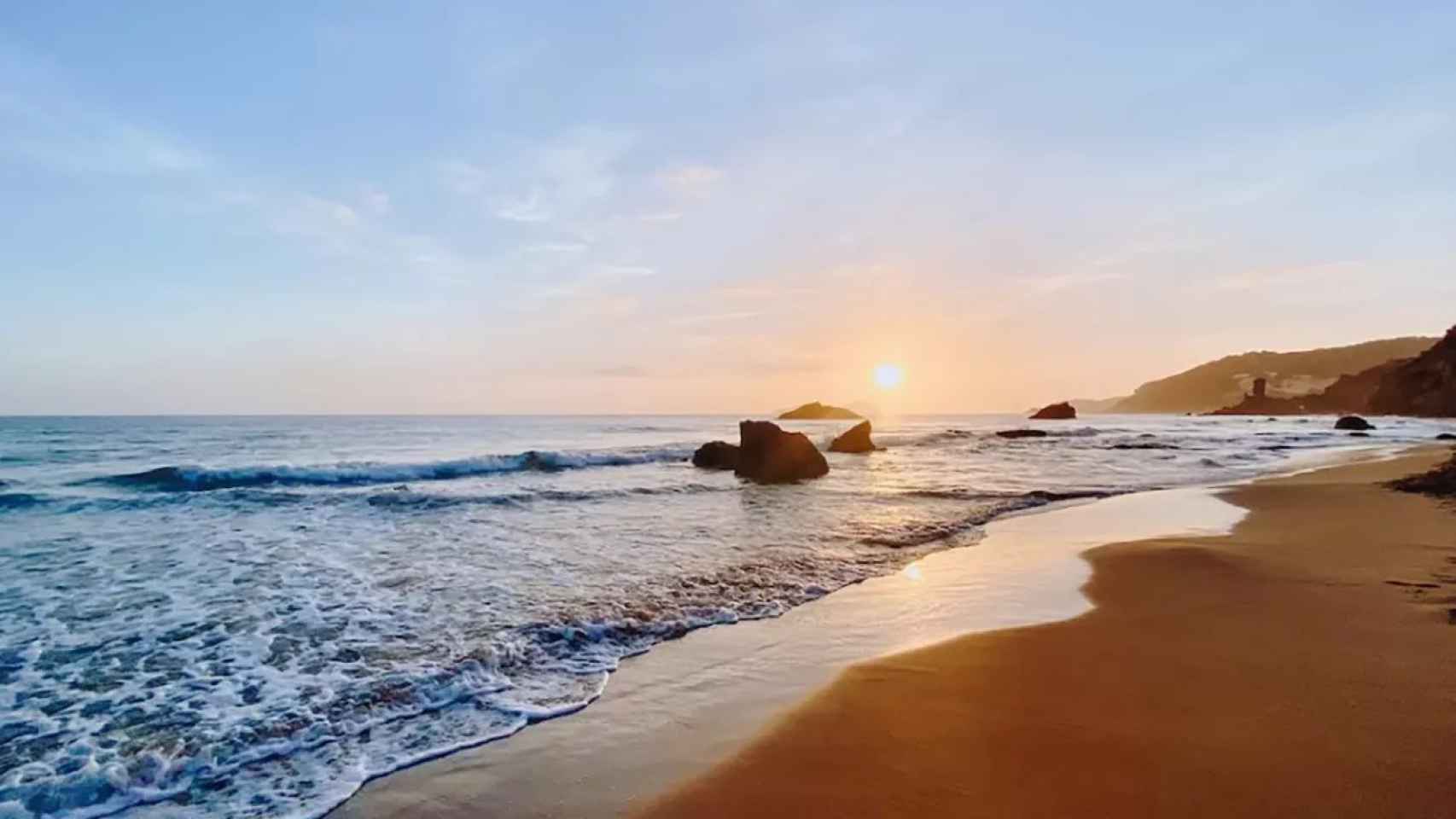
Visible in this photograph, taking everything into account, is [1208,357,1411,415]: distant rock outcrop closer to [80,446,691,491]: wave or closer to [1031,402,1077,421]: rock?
[1031,402,1077,421]: rock

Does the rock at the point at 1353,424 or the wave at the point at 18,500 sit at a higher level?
the rock at the point at 1353,424

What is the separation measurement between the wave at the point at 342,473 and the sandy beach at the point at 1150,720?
22.4 meters

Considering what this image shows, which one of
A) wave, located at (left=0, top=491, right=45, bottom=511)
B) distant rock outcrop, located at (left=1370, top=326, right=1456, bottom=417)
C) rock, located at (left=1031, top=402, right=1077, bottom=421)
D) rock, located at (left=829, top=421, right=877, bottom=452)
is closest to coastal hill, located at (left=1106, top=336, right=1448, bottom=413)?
distant rock outcrop, located at (left=1370, top=326, right=1456, bottom=417)

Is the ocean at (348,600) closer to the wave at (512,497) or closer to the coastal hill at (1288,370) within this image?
Result: the wave at (512,497)

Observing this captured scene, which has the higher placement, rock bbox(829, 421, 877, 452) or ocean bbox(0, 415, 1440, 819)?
rock bbox(829, 421, 877, 452)

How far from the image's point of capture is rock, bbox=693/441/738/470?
28.7 m

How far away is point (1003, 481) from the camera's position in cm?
2175

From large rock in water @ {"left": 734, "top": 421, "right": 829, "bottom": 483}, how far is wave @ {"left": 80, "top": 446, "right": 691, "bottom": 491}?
22.4ft

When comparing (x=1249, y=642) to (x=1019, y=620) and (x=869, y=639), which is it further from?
(x=869, y=639)

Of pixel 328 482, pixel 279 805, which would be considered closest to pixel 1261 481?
pixel 279 805

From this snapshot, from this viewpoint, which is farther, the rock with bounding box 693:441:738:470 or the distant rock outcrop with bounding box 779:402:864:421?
the distant rock outcrop with bounding box 779:402:864:421

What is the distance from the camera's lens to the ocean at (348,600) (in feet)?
15.5

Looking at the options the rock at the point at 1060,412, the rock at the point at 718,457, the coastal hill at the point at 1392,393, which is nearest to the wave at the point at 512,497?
A: the rock at the point at 718,457

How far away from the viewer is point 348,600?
8555 millimetres
